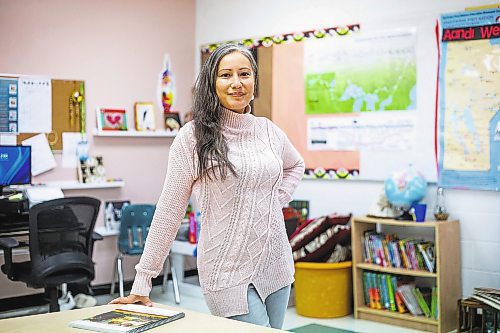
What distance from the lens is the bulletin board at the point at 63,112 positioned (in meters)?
5.40

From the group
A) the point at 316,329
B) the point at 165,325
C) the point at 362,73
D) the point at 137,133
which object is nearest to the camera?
the point at 165,325

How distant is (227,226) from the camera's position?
2.30m

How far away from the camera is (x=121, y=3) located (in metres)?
5.86

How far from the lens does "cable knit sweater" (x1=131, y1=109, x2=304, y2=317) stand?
2266 mm

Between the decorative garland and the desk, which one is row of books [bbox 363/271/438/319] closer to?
the decorative garland

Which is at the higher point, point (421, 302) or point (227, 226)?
point (227, 226)

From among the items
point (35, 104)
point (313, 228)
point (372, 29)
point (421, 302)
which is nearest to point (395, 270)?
point (421, 302)

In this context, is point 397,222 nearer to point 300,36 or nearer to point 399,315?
point 399,315

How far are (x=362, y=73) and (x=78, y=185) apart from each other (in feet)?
7.76

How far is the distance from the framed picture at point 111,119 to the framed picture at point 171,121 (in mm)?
437

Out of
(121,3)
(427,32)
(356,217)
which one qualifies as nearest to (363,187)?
(356,217)

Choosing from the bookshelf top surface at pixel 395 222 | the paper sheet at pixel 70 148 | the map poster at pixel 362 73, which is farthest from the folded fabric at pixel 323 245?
the paper sheet at pixel 70 148

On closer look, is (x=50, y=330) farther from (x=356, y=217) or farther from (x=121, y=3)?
(x=121, y=3)

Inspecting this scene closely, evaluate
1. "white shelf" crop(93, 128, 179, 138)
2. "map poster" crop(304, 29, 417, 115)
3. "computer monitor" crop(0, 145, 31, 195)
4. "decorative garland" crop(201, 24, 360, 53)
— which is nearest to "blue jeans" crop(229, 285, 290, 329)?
"map poster" crop(304, 29, 417, 115)
